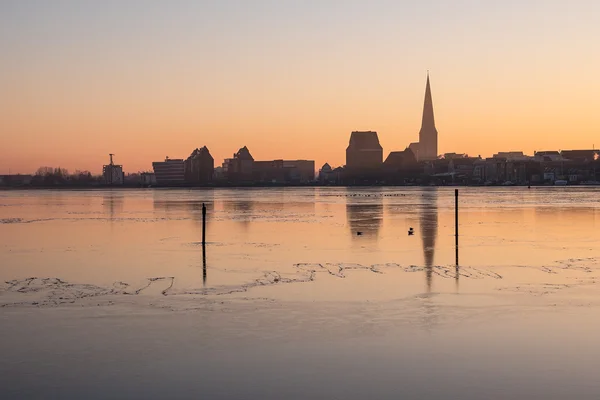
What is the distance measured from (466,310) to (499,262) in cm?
1268

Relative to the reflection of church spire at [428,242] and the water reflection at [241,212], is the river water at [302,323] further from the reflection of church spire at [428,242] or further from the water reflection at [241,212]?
the water reflection at [241,212]

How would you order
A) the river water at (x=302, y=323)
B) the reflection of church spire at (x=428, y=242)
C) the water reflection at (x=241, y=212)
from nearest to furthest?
the river water at (x=302, y=323) → the reflection of church spire at (x=428, y=242) → the water reflection at (x=241, y=212)

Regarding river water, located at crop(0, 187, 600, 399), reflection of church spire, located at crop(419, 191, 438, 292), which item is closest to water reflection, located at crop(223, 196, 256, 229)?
reflection of church spire, located at crop(419, 191, 438, 292)

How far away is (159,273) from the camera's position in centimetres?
3064

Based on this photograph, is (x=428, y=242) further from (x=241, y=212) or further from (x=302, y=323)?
(x=241, y=212)

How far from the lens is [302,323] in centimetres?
1983

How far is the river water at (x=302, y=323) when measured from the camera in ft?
47.2

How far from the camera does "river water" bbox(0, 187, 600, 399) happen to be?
14386 mm

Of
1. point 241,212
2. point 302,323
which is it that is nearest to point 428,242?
point 302,323

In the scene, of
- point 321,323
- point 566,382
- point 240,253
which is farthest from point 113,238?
point 566,382

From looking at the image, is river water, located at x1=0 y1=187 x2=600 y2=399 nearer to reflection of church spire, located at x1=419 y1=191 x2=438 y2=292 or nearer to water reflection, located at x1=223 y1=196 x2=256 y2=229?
reflection of church spire, located at x1=419 y1=191 x2=438 y2=292

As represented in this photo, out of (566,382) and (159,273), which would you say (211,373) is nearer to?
(566,382)

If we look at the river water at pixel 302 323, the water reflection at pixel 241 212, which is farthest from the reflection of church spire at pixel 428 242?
the water reflection at pixel 241 212

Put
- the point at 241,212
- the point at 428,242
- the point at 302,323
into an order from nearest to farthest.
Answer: the point at 302,323, the point at 428,242, the point at 241,212
